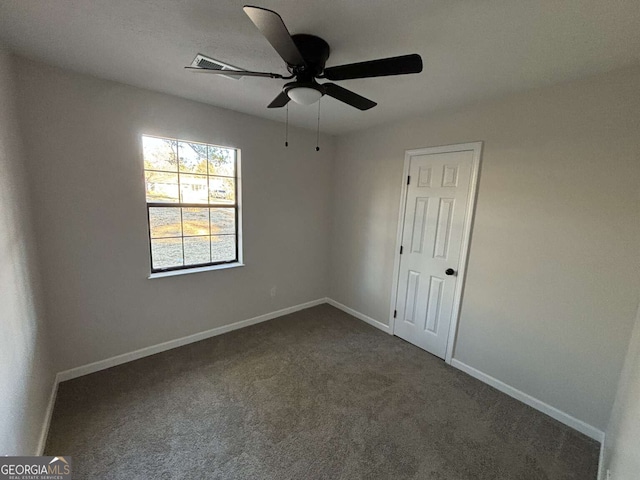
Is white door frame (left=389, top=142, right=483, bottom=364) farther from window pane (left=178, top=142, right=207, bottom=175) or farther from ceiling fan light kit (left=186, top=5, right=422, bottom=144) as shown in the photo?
window pane (left=178, top=142, right=207, bottom=175)

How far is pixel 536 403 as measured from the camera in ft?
6.95

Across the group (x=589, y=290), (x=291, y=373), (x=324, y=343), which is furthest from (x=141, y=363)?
(x=589, y=290)

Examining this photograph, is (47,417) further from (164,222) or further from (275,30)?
(275,30)

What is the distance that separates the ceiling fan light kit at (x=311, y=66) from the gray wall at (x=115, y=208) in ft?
4.13

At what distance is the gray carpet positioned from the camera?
1594 millimetres

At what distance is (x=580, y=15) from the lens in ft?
3.94

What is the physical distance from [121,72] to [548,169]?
10.8ft

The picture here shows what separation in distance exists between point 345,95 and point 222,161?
1.76 metres

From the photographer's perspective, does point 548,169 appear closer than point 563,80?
No

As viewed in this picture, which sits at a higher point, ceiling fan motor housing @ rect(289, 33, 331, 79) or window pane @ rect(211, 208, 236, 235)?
ceiling fan motor housing @ rect(289, 33, 331, 79)

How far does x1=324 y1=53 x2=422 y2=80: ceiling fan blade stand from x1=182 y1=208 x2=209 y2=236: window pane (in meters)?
1.98

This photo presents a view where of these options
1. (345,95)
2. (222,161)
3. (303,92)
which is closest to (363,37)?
(345,95)

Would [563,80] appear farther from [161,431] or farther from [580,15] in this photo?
[161,431]

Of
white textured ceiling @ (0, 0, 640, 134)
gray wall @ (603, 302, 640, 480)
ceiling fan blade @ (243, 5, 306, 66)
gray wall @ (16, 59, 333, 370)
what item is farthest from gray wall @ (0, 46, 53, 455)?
gray wall @ (603, 302, 640, 480)
